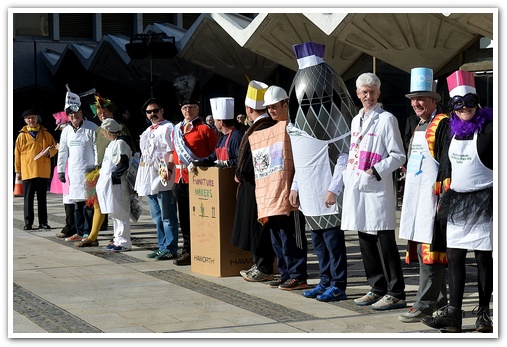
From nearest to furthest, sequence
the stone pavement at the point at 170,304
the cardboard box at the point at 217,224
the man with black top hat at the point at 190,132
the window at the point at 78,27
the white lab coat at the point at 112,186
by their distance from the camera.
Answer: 1. the stone pavement at the point at 170,304
2. the cardboard box at the point at 217,224
3. the man with black top hat at the point at 190,132
4. the white lab coat at the point at 112,186
5. the window at the point at 78,27

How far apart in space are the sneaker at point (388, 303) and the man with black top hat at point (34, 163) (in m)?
7.76

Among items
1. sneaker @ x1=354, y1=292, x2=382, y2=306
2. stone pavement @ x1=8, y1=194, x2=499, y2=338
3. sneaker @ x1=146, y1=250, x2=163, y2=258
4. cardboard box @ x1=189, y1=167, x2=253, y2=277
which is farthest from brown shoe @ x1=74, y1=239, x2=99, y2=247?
sneaker @ x1=354, y1=292, x2=382, y2=306

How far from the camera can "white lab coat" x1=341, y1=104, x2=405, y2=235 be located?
7926 millimetres

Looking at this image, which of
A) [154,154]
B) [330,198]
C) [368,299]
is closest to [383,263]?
[368,299]

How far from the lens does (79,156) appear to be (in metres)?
13.3

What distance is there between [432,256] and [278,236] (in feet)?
6.93

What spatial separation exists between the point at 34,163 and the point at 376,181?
7.87m

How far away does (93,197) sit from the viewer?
42.2 ft

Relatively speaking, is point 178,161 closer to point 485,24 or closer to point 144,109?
point 144,109

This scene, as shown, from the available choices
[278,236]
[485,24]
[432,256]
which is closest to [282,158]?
[278,236]

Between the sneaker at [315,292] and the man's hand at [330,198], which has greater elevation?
the man's hand at [330,198]

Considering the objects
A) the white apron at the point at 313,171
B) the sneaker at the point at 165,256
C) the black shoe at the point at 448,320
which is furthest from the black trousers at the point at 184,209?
the black shoe at the point at 448,320

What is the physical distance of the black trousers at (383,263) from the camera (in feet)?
26.4

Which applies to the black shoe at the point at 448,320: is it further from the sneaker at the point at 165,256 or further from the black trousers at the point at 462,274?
the sneaker at the point at 165,256
